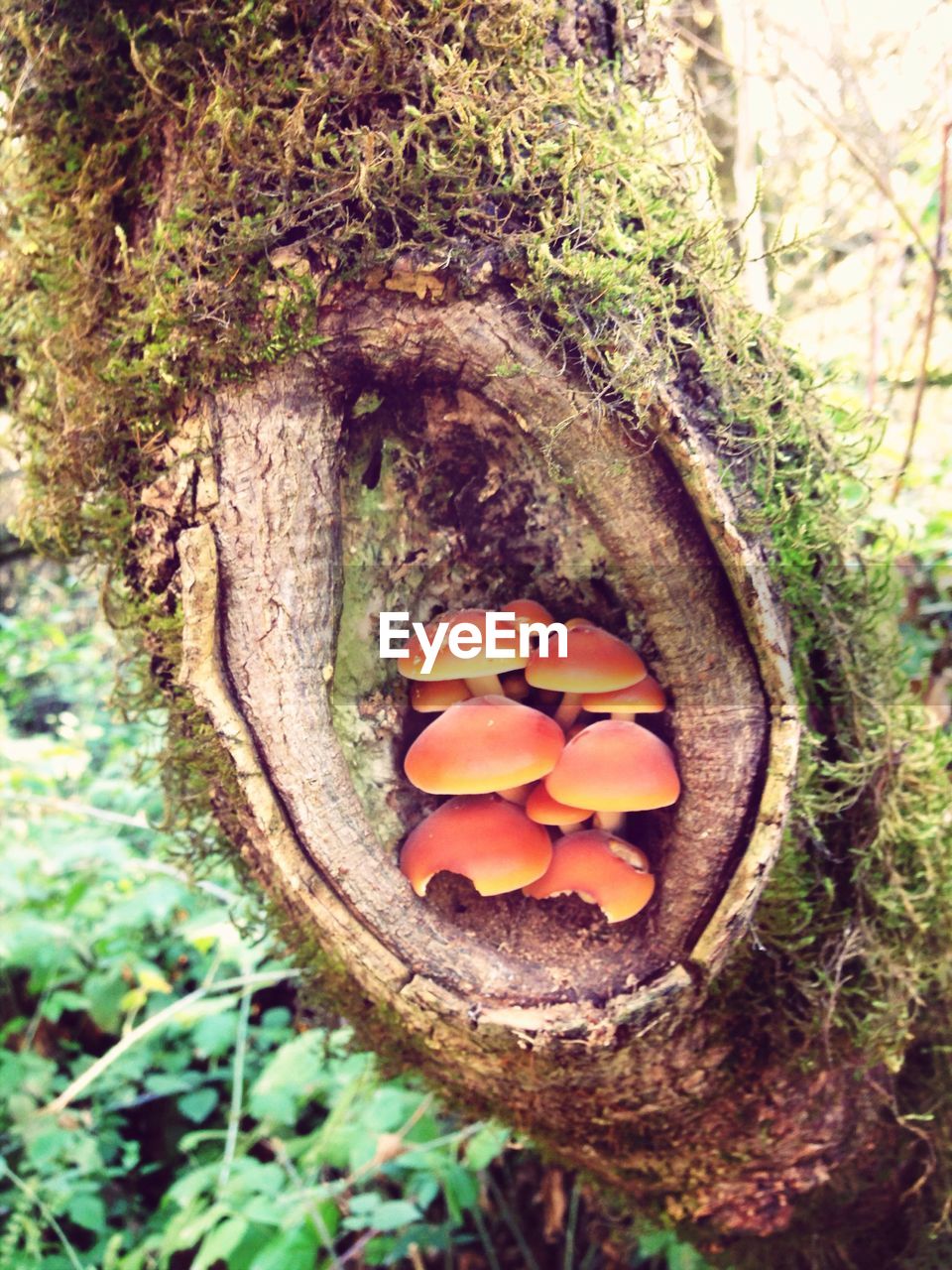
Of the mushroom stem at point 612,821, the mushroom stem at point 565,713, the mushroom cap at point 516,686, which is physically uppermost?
the mushroom cap at point 516,686

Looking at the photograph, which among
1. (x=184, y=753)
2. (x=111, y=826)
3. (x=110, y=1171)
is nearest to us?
(x=184, y=753)

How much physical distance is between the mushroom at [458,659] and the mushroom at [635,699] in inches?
4.9

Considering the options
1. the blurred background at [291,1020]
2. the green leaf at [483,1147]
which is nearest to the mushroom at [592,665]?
the blurred background at [291,1020]

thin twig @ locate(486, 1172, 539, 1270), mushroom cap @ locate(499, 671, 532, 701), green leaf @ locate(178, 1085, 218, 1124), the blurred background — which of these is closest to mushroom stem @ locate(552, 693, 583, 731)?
mushroom cap @ locate(499, 671, 532, 701)

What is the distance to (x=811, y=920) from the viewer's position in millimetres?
1176

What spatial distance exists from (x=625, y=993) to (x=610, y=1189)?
0.69 meters

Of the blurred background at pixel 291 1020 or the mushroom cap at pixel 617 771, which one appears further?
the blurred background at pixel 291 1020

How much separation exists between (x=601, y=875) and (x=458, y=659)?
14.1 inches

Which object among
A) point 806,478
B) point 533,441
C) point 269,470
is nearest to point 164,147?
point 269,470

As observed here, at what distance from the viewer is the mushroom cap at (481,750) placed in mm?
1076

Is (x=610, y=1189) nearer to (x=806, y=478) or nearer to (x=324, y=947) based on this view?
(x=324, y=947)

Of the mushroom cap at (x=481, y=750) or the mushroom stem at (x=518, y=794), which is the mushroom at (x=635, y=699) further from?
the mushroom stem at (x=518, y=794)

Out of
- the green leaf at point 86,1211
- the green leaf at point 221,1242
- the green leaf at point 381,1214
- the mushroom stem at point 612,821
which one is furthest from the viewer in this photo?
the green leaf at point 86,1211

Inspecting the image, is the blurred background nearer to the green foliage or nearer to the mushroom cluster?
the green foliage
